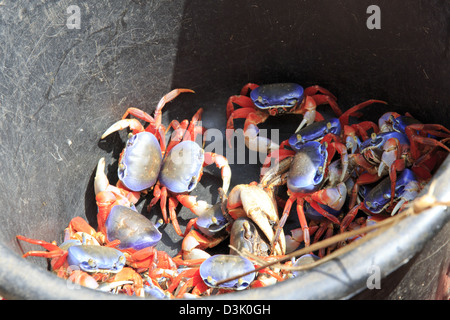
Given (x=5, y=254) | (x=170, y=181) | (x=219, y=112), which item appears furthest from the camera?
(x=219, y=112)

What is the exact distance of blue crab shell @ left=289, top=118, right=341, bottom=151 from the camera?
87.7 inches

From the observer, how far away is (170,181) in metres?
2.22

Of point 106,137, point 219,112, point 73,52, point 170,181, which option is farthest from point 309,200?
point 73,52

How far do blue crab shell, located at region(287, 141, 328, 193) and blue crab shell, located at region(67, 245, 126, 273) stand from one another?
72 centimetres

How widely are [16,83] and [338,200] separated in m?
1.25

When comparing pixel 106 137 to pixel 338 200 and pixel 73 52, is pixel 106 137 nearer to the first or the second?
pixel 73 52

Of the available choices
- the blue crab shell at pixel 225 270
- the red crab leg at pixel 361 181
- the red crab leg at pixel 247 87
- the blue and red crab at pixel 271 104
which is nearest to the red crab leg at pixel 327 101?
the blue and red crab at pixel 271 104

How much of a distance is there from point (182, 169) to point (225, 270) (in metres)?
0.55

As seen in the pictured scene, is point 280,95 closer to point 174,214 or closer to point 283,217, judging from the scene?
point 283,217

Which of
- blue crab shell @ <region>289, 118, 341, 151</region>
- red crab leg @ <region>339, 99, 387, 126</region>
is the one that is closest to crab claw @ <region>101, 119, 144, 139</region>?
blue crab shell @ <region>289, 118, 341, 151</region>

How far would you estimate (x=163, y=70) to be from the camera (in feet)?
7.91

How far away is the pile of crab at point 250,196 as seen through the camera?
73.5 inches

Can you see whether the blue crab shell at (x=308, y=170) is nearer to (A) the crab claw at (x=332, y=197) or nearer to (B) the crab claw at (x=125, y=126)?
(A) the crab claw at (x=332, y=197)

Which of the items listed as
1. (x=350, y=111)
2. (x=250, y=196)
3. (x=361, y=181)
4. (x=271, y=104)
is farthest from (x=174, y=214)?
(x=350, y=111)
